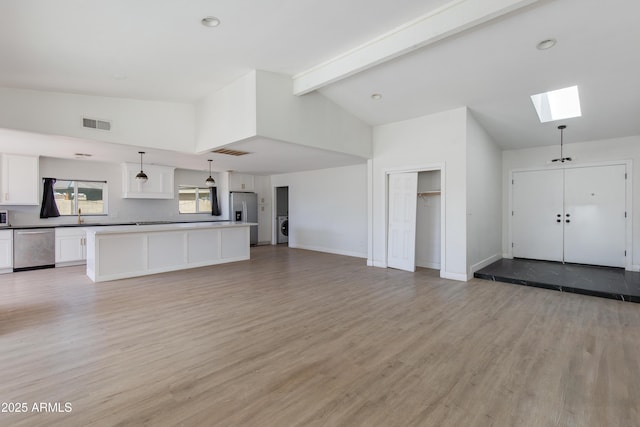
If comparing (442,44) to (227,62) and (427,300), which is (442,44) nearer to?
(227,62)

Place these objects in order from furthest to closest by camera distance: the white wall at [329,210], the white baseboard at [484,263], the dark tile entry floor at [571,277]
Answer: the white wall at [329,210], the white baseboard at [484,263], the dark tile entry floor at [571,277]

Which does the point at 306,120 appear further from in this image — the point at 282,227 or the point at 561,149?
the point at 282,227

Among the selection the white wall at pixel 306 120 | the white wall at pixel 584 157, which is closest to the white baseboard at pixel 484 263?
the white wall at pixel 584 157

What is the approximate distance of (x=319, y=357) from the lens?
2500mm

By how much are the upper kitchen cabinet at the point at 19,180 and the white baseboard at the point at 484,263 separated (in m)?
8.77

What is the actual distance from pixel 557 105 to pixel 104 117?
25.1 ft

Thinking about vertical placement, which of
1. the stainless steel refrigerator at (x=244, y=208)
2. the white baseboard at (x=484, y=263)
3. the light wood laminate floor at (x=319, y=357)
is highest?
the stainless steel refrigerator at (x=244, y=208)

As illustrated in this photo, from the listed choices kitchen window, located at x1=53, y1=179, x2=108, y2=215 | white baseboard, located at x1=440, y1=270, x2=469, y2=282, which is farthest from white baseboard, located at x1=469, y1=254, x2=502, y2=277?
kitchen window, located at x1=53, y1=179, x2=108, y2=215

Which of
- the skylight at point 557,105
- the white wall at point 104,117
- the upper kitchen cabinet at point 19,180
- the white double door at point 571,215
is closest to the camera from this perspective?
the white wall at point 104,117

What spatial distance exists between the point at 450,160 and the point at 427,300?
99.7 inches

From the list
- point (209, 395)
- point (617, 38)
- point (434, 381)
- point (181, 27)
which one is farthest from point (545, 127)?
point (209, 395)

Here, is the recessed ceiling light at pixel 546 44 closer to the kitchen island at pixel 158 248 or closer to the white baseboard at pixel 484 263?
the white baseboard at pixel 484 263

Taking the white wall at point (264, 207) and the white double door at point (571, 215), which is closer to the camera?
the white double door at point (571, 215)

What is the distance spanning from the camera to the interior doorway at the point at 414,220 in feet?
19.0
